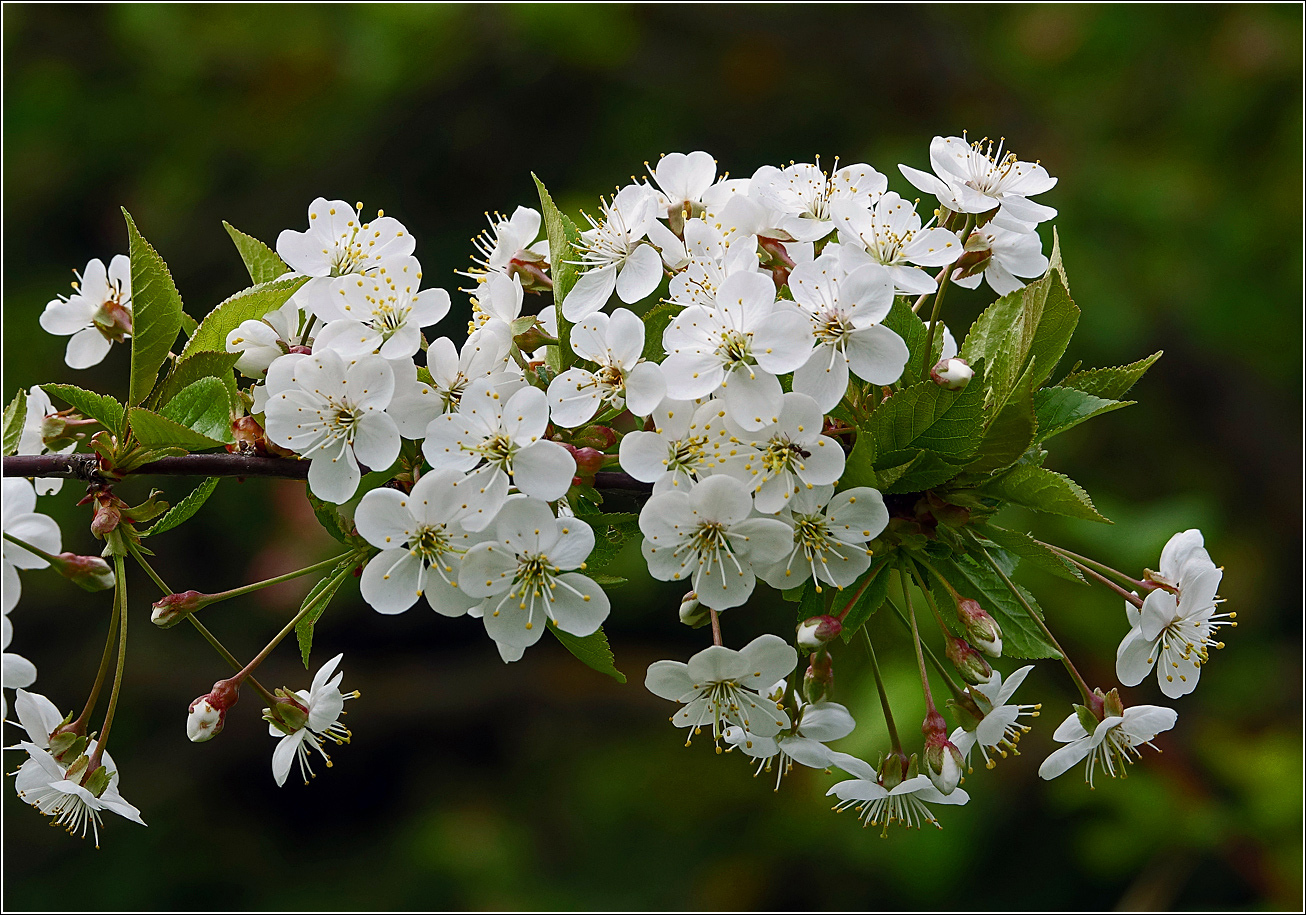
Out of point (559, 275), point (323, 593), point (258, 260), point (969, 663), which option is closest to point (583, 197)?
point (258, 260)

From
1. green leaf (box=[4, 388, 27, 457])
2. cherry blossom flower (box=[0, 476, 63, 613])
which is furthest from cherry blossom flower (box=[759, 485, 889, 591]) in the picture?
green leaf (box=[4, 388, 27, 457])

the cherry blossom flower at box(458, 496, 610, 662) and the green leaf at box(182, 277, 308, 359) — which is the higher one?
the green leaf at box(182, 277, 308, 359)

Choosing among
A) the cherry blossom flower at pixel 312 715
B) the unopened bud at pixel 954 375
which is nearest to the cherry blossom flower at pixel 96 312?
the cherry blossom flower at pixel 312 715

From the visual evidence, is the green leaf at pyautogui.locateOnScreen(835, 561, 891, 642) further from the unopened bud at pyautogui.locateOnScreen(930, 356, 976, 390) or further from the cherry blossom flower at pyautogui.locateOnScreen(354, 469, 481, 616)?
the cherry blossom flower at pyautogui.locateOnScreen(354, 469, 481, 616)

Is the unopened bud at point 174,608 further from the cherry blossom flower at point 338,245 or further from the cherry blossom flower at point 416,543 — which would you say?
the cherry blossom flower at point 338,245

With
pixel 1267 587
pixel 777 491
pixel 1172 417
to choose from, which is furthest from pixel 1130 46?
pixel 777 491
